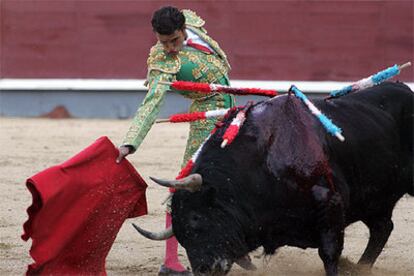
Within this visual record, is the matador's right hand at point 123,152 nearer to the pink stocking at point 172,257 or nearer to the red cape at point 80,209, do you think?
the red cape at point 80,209

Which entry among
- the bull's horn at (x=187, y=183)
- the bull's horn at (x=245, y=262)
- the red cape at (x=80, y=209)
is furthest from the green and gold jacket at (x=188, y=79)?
the bull's horn at (x=245, y=262)

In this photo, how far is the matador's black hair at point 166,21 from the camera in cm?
331

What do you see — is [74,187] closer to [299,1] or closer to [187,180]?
[187,180]

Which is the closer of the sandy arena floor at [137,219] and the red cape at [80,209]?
the red cape at [80,209]

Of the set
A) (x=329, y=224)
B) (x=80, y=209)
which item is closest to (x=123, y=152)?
(x=80, y=209)

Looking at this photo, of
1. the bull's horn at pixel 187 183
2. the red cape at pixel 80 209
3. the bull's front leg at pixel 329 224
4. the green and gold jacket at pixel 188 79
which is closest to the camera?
the bull's horn at pixel 187 183

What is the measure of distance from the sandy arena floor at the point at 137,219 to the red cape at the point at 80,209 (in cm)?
29

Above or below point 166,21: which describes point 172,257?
below

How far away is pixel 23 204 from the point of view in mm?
4891

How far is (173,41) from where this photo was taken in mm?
3400

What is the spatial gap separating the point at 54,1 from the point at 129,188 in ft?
19.4

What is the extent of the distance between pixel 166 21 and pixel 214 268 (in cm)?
86

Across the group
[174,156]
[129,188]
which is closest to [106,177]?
[129,188]

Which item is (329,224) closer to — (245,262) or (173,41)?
(245,262)
